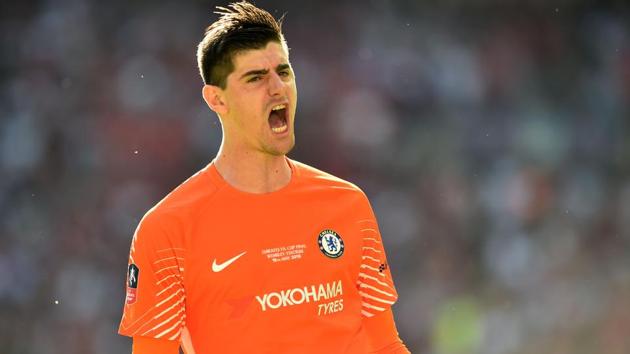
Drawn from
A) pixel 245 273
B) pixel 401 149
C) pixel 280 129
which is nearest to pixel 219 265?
pixel 245 273

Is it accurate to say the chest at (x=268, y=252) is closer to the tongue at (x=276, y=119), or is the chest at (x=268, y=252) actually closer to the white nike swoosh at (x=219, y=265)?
the white nike swoosh at (x=219, y=265)

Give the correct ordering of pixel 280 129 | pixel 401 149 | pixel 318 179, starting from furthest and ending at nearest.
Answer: pixel 401 149 < pixel 318 179 < pixel 280 129

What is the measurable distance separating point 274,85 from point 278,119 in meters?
0.14

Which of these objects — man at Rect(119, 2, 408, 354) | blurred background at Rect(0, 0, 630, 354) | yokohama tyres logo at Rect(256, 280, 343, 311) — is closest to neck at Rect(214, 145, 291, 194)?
man at Rect(119, 2, 408, 354)

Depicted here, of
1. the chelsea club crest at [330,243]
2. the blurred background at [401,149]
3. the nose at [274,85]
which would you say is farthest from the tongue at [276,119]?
the blurred background at [401,149]

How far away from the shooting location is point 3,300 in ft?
26.1

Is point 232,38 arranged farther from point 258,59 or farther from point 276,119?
point 276,119

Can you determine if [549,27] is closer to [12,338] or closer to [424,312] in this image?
[424,312]

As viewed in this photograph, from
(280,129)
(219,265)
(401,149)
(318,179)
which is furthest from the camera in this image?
(401,149)

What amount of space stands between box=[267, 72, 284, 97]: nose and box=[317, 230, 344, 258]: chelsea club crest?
0.50 m

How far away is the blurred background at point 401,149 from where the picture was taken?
26.8 ft

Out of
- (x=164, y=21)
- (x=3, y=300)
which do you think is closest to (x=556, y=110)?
(x=164, y=21)

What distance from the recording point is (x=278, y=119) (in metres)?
3.25

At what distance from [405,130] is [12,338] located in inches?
154
